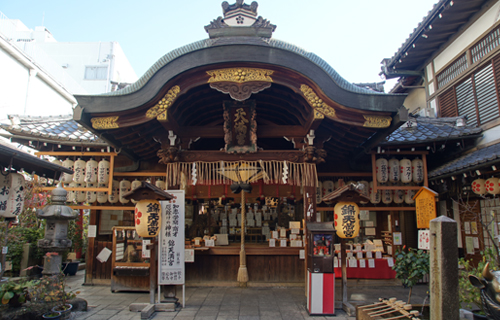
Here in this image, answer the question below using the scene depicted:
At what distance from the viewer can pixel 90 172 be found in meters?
9.80

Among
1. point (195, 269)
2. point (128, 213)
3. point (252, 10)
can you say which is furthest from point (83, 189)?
point (252, 10)

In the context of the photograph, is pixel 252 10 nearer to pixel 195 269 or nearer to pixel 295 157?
pixel 295 157

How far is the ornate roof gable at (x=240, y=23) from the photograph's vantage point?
7.98 meters

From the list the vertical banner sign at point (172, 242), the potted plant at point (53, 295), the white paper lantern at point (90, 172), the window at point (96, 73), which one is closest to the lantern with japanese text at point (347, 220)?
the vertical banner sign at point (172, 242)

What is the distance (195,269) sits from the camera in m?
10.1

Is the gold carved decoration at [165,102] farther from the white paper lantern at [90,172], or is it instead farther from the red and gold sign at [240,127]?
the white paper lantern at [90,172]

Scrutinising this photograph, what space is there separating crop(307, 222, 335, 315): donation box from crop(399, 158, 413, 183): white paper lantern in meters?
3.78

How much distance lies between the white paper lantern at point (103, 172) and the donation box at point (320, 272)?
6.54m

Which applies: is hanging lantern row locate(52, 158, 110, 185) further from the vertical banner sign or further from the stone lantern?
the vertical banner sign

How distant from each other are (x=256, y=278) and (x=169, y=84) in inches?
258

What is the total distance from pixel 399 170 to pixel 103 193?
381 inches

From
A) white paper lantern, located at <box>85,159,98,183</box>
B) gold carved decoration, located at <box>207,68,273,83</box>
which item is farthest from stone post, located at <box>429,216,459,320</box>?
white paper lantern, located at <box>85,159,98,183</box>

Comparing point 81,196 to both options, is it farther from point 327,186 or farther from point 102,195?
point 327,186

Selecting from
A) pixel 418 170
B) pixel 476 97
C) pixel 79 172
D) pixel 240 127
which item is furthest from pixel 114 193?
pixel 476 97
